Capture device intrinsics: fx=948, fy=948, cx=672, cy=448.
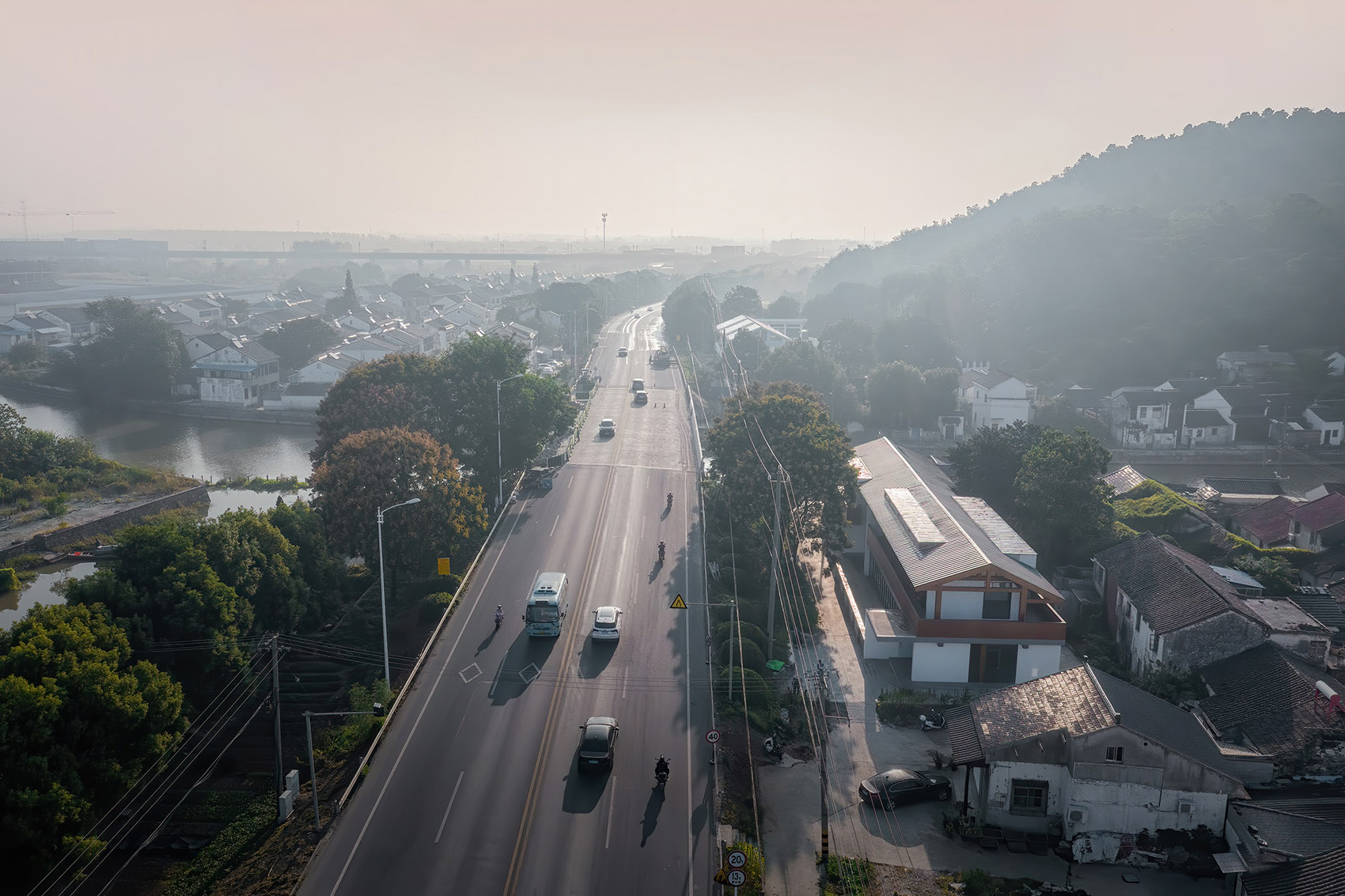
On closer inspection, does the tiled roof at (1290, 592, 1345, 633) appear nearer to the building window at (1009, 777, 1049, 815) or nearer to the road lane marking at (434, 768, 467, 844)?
the building window at (1009, 777, 1049, 815)

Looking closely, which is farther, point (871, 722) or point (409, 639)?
A: point (409, 639)

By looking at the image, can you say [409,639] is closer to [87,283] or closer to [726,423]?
[726,423]

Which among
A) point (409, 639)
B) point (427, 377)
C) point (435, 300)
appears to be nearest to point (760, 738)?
point (409, 639)

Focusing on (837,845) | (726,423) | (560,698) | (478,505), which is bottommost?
(837,845)

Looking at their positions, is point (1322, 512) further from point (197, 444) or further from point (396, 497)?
point (197, 444)

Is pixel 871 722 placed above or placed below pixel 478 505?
below

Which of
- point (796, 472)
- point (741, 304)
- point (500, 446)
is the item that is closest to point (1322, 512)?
point (796, 472)

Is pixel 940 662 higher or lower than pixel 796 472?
lower

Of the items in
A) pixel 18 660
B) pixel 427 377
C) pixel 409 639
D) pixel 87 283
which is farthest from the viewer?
pixel 87 283
